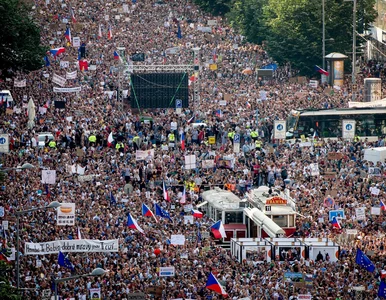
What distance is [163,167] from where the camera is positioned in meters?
67.9

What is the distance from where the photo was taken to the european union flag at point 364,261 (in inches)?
2138

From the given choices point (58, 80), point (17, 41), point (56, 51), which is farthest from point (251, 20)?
point (17, 41)

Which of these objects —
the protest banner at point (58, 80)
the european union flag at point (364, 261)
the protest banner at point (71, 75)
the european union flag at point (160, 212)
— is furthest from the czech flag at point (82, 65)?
the european union flag at point (364, 261)

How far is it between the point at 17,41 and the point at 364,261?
923 inches

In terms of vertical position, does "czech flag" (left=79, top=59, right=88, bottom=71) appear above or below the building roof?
above

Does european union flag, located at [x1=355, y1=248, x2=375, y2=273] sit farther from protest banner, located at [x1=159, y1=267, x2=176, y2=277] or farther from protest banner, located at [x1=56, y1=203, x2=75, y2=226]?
protest banner, located at [x1=56, y1=203, x2=75, y2=226]

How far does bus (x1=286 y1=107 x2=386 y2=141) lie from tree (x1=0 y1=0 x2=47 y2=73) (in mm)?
13832

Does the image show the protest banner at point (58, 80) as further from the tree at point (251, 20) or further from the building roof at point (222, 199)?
the tree at point (251, 20)

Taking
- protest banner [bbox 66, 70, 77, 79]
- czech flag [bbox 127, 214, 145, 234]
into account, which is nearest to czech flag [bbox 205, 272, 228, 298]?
czech flag [bbox 127, 214, 145, 234]

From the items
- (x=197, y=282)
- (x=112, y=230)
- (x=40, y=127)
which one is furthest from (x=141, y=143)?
(x=197, y=282)

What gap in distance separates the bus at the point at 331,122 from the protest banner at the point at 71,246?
27326mm

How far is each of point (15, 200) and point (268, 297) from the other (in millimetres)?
12578

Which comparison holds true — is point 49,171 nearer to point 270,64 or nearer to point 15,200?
point 15,200

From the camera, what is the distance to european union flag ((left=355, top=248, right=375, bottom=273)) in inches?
2138
